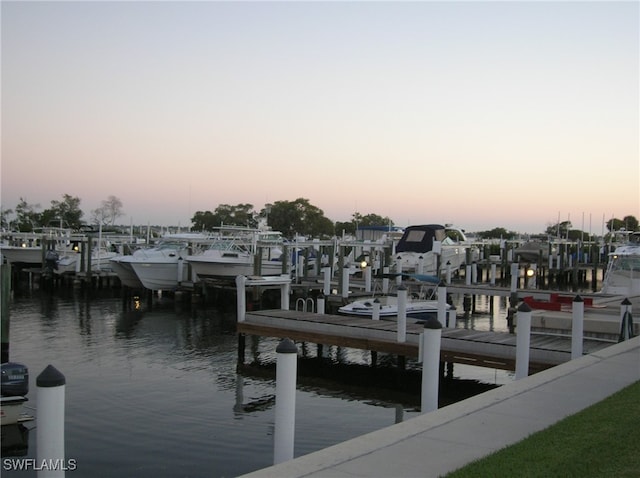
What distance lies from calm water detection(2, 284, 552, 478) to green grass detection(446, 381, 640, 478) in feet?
17.3

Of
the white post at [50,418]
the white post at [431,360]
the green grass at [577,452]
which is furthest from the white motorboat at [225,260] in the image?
the white post at [50,418]

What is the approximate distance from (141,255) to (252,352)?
61.4ft

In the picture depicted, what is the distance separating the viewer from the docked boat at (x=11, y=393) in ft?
37.3

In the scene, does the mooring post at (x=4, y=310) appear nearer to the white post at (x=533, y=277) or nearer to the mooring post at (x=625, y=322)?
the mooring post at (x=625, y=322)

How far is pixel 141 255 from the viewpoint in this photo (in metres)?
37.9

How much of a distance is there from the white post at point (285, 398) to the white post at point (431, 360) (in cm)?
353

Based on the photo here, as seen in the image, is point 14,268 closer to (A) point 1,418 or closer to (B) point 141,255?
(B) point 141,255

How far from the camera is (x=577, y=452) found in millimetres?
6285

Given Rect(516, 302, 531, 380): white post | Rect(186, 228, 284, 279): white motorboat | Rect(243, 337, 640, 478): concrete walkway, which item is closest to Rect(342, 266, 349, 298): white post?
Rect(186, 228, 284, 279): white motorboat

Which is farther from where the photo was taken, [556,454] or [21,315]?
[21,315]

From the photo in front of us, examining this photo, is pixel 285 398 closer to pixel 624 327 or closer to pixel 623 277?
pixel 624 327

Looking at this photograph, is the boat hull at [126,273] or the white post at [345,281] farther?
the boat hull at [126,273]

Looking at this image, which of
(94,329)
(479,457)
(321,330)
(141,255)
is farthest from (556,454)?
(141,255)

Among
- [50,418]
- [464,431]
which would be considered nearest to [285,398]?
[464,431]
